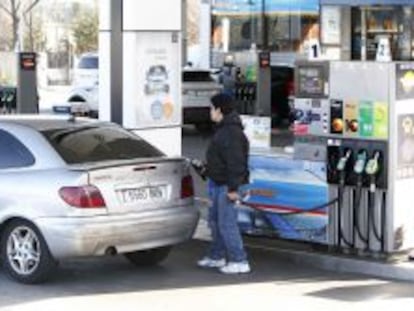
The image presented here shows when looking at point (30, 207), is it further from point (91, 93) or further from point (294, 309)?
point (91, 93)

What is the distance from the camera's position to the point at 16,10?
1928 inches

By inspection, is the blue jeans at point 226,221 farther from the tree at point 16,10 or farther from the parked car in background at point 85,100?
the tree at point 16,10

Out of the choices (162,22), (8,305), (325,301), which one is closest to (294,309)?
(325,301)

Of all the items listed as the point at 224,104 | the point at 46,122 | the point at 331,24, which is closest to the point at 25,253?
the point at 46,122

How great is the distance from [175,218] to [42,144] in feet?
4.39

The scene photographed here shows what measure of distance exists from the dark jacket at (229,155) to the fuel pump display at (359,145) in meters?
0.96

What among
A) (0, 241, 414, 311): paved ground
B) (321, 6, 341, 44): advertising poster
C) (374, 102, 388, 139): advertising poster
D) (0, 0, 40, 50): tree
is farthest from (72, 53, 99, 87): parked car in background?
(374, 102, 388, 139): advertising poster

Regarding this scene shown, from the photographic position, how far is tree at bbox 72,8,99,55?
54.8 metres

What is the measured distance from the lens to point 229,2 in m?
30.6

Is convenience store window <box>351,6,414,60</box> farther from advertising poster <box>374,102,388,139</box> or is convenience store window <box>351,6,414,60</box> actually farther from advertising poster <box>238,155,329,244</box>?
advertising poster <box>374,102,388,139</box>

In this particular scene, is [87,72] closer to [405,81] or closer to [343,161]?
[343,161]

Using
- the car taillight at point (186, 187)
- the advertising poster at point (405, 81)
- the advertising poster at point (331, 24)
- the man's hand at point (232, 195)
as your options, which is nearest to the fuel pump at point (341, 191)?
the advertising poster at point (405, 81)

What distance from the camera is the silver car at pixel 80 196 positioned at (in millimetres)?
8703

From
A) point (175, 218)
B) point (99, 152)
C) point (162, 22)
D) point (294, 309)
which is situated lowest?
point (294, 309)
